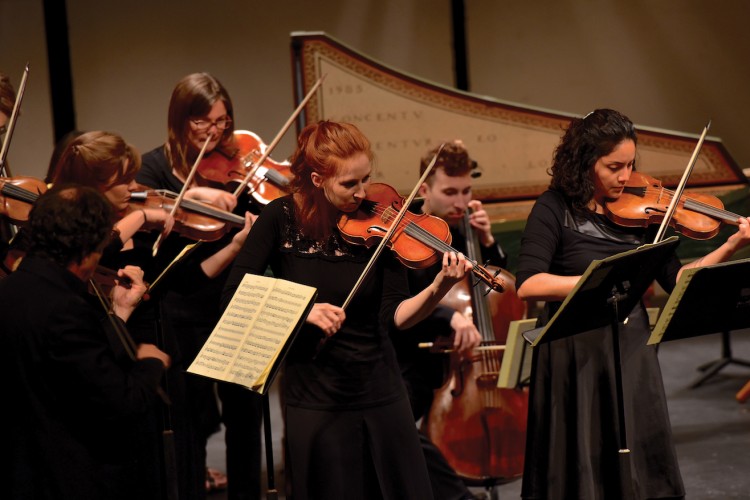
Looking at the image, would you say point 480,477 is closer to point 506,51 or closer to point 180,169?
point 180,169

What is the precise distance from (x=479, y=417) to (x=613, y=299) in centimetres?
97

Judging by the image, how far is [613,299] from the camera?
250 centimetres

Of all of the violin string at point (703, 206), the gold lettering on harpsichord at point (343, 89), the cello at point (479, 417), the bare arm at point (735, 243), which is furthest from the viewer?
the gold lettering on harpsichord at point (343, 89)

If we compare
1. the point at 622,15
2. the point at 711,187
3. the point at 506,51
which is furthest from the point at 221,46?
the point at 711,187

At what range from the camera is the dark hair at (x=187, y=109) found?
3258 millimetres

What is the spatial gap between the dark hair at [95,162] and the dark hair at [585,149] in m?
1.22

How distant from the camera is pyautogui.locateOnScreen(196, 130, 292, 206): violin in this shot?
3322 millimetres

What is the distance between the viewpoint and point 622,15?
6.69m

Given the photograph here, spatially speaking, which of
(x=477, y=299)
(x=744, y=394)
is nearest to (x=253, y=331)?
(x=477, y=299)

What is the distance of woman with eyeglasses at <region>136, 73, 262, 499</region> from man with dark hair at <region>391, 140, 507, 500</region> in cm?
54

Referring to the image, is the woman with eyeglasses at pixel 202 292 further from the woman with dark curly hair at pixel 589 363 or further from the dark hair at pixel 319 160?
the woman with dark curly hair at pixel 589 363

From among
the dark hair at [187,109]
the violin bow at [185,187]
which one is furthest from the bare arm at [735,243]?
the dark hair at [187,109]

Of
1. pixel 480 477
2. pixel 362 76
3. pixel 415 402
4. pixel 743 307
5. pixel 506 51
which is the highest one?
pixel 506 51

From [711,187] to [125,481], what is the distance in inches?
136
